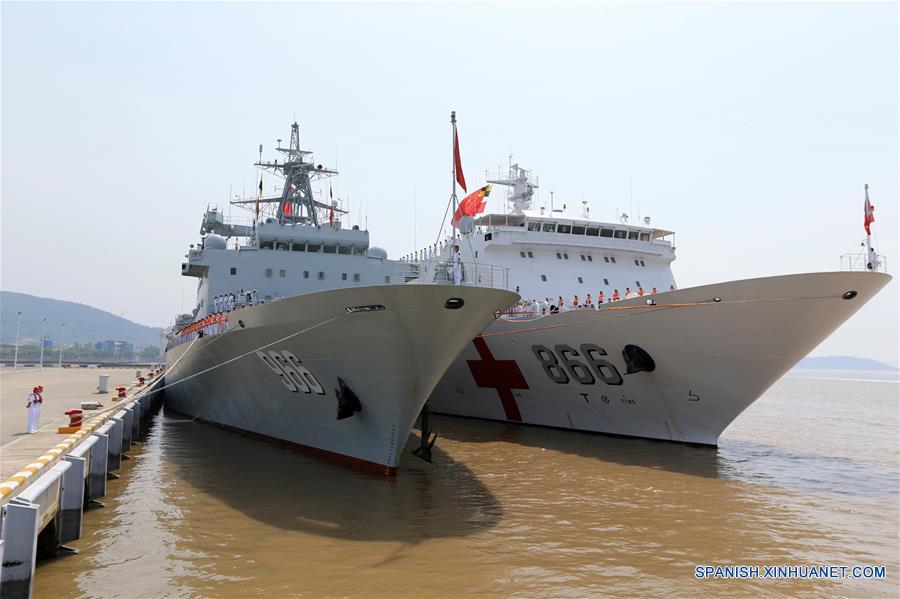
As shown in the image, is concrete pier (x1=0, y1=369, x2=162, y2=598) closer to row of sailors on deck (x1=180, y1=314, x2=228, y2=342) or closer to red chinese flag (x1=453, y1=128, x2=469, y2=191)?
row of sailors on deck (x1=180, y1=314, x2=228, y2=342)

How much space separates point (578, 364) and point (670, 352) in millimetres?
1955

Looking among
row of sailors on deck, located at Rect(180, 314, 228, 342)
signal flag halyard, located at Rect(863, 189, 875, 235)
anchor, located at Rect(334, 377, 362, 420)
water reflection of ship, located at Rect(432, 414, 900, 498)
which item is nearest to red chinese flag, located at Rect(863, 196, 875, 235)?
signal flag halyard, located at Rect(863, 189, 875, 235)

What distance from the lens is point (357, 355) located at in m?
8.60

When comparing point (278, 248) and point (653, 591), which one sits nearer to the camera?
point (653, 591)

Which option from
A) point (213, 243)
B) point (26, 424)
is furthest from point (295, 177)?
point (26, 424)

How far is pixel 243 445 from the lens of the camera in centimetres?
1170

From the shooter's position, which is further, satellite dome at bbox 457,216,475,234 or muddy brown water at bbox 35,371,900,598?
satellite dome at bbox 457,216,475,234

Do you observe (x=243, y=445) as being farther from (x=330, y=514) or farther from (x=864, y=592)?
(x=864, y=592)

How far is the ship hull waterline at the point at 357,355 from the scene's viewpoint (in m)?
8.11

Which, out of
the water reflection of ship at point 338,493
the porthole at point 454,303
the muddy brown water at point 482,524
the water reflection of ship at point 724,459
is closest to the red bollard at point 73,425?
the muddy brown water at point 482,524

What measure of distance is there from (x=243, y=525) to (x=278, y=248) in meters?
10.4

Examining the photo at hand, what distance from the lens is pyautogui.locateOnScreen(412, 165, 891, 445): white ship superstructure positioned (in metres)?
10.1

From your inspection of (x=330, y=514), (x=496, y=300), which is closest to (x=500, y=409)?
(x=496, y=300)

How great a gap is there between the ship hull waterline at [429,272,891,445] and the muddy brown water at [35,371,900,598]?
105cm
